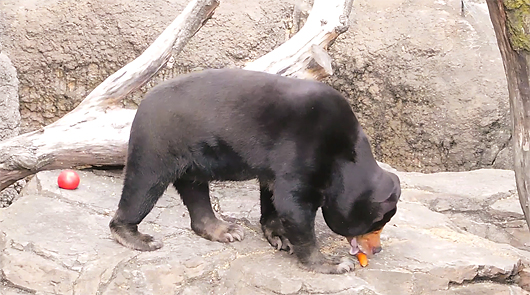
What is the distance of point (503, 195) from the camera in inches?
212

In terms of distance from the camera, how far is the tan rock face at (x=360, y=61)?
669 cm

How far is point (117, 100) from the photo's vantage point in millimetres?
5191

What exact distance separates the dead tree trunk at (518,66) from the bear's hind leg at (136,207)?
6.26 feet

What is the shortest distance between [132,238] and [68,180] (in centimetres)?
101

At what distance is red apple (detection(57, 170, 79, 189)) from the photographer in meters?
4.69

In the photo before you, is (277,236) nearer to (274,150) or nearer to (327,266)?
(327,266)

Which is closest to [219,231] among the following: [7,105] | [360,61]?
[7,105]

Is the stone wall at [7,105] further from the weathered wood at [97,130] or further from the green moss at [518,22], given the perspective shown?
the green moss at [518,22]

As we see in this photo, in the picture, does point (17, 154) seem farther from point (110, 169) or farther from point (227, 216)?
point (227, 216)

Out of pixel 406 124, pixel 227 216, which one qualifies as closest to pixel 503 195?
pixel 406 124

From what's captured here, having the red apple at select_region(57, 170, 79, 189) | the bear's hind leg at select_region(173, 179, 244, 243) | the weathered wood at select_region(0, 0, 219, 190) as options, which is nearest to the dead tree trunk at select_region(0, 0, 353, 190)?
the weathered wood at select_region(0, 0, 219, 190)

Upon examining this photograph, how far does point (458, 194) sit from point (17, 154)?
3.22m

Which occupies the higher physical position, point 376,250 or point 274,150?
point 274,150

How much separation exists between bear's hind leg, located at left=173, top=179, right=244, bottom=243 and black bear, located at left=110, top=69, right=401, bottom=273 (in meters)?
0.26
